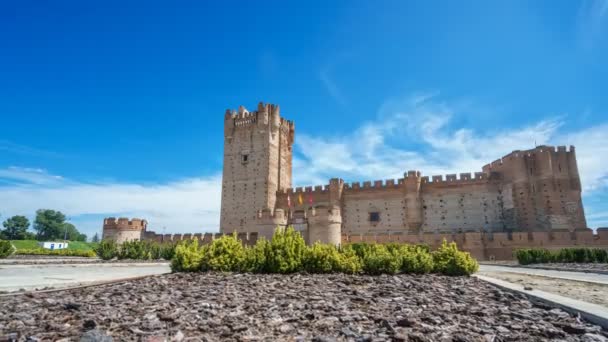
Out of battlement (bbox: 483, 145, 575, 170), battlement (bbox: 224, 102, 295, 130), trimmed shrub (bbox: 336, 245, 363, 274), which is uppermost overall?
battlement (bbox: 224, 102, 295, 130)

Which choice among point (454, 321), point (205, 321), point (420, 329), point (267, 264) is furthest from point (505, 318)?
point (267, 264)

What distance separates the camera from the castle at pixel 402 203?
25.6 meters

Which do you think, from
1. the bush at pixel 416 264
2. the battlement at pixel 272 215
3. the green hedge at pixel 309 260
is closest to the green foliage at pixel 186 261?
the green hedge at pixel 309 260

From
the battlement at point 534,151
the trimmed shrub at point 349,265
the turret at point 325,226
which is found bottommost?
the trimmed shrub at point 349,265

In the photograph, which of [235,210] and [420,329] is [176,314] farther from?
[235,210]

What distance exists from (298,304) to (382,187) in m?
29.1

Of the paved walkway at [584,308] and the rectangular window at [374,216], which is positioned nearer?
the paved walkway at [584,308]

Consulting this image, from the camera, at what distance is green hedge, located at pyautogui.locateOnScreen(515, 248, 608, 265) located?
18.5 metres

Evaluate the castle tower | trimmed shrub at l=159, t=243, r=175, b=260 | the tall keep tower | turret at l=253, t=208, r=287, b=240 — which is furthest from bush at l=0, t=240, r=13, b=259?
the castle tower

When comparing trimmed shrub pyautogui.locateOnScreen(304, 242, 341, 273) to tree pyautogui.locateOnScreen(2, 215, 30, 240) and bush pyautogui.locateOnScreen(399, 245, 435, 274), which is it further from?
tree pyautogui.locateOnScreen(2, 215, 30, 240)

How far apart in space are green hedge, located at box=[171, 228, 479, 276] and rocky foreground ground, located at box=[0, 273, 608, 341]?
94.8 inches

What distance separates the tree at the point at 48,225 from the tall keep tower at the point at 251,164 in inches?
2784

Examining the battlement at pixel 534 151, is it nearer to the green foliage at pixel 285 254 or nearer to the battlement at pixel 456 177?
the battlement at pixel 456 177

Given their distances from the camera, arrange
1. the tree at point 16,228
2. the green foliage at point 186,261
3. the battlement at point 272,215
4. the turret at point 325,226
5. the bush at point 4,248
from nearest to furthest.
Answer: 1. the green foliage at point 186,261
2. the bush at point 4,248
3. the turret at point 325,226
4. the battlement at point 272,215
5. the tree at point 16,228
